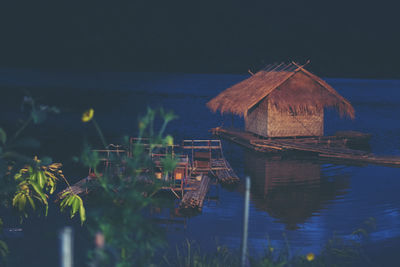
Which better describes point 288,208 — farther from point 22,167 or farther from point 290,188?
point 22,167

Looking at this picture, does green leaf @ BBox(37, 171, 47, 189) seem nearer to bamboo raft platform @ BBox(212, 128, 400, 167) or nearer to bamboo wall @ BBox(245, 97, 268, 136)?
bamboo raft platform @ BBox(212, 128, 400, 167)

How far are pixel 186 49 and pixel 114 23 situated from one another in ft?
71.6

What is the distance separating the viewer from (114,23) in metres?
114

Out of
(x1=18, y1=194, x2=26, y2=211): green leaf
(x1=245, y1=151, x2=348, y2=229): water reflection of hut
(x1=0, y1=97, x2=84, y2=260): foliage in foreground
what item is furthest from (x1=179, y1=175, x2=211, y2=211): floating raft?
(x1=18, y1=194, x2=26, y2=211): green leaf

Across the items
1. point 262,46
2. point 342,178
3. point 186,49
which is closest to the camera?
point 342,178

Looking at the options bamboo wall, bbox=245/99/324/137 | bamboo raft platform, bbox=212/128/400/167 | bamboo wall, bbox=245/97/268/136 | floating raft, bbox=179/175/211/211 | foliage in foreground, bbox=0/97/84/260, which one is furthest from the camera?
bamboo wall, bbox=245/97/268/136

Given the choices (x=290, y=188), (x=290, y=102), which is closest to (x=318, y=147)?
(x=290, y=102)

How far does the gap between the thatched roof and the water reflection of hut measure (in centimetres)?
271

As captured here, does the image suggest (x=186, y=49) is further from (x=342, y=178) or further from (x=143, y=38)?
(x=342, y=178)

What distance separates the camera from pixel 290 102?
653 inches

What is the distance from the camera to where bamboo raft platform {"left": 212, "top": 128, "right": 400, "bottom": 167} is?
1441 cm

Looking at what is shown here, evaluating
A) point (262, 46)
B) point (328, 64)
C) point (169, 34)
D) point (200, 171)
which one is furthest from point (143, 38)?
point (200, 171)

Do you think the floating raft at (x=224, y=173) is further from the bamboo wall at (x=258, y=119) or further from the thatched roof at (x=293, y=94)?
the bamboo wall at (x=258, y=119)

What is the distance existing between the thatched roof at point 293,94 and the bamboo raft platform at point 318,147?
1172 mm
